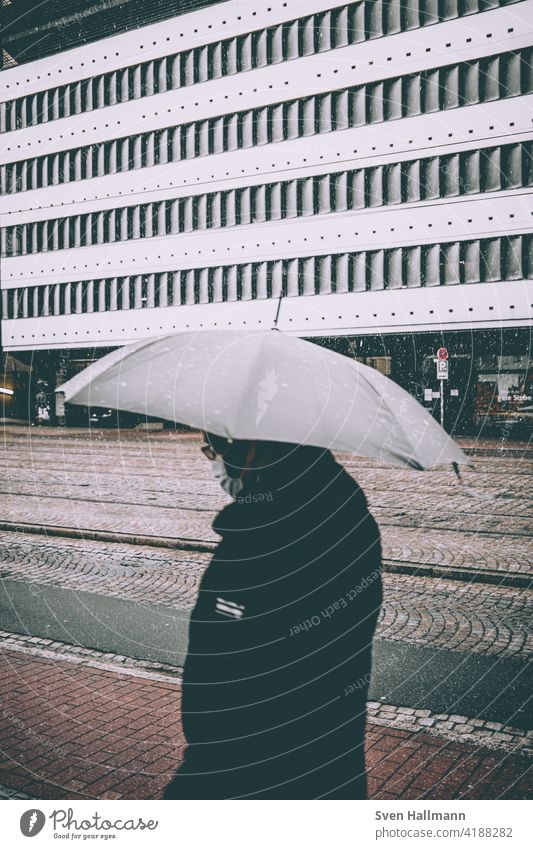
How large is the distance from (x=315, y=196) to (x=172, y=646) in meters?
28.6

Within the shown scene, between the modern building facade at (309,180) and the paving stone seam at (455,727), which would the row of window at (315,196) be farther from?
the paving stone seam at (455,727)

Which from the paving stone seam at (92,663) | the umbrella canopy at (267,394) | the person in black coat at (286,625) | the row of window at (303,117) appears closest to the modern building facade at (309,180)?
the row of window at (303,117)

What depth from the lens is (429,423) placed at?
96.0 inches

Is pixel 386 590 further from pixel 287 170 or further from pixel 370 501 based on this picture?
pixel 287 170

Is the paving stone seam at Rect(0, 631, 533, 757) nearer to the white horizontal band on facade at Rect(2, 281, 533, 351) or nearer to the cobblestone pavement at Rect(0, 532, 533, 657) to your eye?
the cobblestone pavement at Rect(0, 532, 533, 657)

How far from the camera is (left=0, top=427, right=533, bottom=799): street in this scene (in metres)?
3.49

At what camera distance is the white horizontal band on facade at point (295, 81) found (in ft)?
88.9

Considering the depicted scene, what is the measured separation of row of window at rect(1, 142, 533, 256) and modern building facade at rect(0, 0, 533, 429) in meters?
0.09

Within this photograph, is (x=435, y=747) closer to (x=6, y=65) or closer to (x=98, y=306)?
(x=98, y=306)

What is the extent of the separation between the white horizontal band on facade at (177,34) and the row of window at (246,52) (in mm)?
88

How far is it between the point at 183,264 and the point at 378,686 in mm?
31950

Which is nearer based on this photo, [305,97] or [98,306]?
[305,97]

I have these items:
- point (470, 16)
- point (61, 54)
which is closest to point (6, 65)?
point (61, 54)

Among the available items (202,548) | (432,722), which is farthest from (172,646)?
(202,548)
